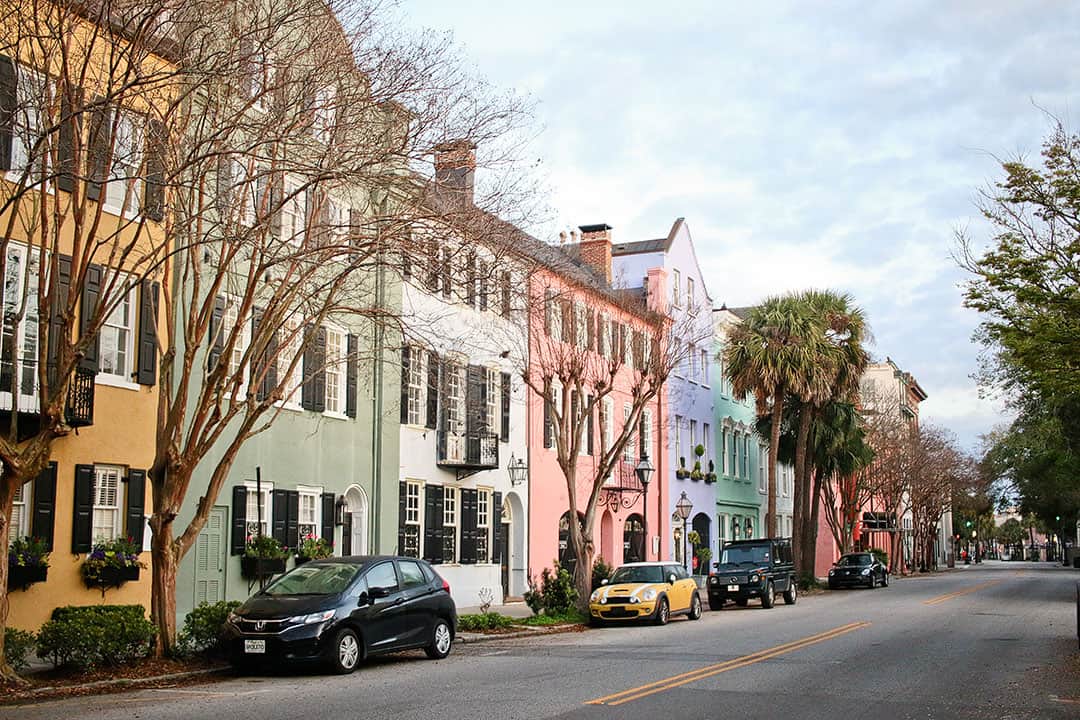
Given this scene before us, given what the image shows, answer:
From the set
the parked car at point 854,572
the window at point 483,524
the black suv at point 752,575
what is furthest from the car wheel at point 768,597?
the parked car at point 854,572

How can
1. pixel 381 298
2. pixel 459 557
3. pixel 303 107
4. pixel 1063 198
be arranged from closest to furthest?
1. pixel 303 107
2. pixel 1063 198
3. pixel 381 298
4. pixel 459 557

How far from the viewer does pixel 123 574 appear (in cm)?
1966

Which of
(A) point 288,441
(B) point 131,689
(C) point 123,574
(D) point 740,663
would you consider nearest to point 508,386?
(A) point 288,441

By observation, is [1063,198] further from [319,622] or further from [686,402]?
[686,402]

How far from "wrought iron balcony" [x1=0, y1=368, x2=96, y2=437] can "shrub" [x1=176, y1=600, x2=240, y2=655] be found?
380 centimetres

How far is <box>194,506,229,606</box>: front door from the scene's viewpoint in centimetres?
2147

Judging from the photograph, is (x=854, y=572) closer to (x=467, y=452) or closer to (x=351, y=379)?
(x=467, y=452)

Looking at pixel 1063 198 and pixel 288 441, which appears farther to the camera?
pixel 288 441

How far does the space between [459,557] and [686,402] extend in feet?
60.9

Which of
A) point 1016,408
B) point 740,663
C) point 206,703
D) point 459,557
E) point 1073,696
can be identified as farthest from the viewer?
point 1016,408

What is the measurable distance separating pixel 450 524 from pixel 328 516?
5116mm

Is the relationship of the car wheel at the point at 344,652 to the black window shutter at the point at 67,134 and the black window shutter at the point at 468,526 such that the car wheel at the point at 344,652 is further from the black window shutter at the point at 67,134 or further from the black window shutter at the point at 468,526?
the black window shutter at the point at 468,526

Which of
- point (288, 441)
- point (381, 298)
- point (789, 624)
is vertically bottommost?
point (789, 624)

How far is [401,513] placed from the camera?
27.6 metres
